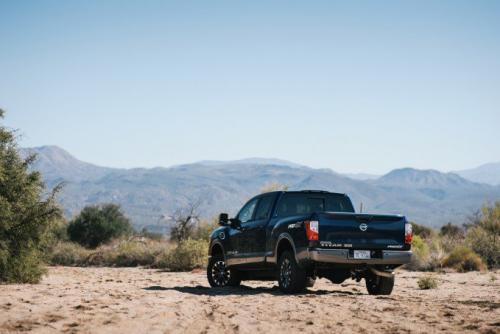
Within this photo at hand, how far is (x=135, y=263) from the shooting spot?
3180 centimetres

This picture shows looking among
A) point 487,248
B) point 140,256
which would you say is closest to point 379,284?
point 487,248

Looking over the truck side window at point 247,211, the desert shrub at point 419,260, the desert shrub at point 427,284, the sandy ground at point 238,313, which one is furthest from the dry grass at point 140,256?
the sandy ground at point 238,313

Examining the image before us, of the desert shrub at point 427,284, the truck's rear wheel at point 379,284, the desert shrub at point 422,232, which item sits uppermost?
the desert shrub at point 422,232

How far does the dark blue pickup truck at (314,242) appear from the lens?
1352cm

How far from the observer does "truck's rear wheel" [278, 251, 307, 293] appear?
14.0 m

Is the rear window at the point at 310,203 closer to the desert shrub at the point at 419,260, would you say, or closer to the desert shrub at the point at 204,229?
the desert shrub at the point at 419,260

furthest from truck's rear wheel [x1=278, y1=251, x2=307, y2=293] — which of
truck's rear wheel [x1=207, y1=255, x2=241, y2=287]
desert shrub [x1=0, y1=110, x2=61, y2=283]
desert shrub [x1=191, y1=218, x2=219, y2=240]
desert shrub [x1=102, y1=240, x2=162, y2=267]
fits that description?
desert shrub [x1=191, y1=218, x2=219, y2=240]

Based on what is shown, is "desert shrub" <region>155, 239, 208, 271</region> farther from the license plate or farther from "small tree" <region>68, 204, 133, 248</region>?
"small tree" <region>68, 204, 133, 248</region>

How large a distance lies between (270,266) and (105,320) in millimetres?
5574

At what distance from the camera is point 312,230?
530 inches

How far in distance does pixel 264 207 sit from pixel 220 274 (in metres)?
2.28

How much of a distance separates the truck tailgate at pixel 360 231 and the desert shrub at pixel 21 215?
7636 millimetres

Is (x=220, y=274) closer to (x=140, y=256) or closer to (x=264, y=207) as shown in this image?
(x=264, y=207)

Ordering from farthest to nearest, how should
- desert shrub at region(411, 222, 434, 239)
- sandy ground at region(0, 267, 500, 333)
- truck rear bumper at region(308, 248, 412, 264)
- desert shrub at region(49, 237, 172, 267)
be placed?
desert shrub at region(411, 222, 434, 239)
desert shrub at region(49, 237, 172, 267)
truck rear bumper at region(308, 248, 412, 264)
sandy ground at region(0, 267, 500, 333)
